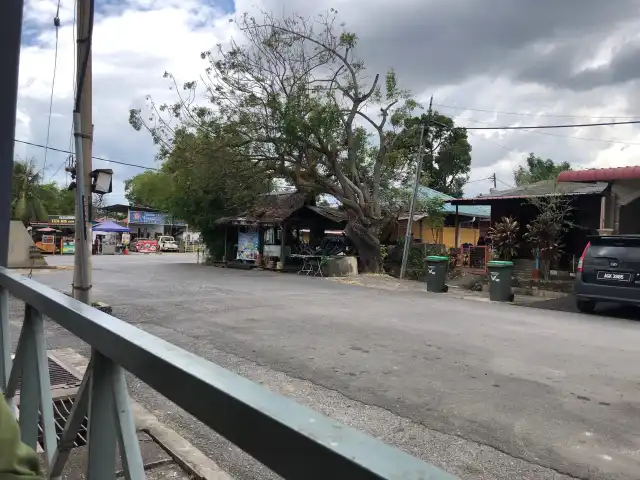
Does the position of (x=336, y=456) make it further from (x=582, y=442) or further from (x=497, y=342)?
(x=497, y=342)

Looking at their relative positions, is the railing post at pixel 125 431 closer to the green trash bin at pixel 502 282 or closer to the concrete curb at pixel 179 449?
the concrete curb at pixel 179 449

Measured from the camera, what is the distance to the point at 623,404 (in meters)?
5.10

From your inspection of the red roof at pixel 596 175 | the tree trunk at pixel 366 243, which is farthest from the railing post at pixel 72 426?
the tree trunk at pixel 366 243

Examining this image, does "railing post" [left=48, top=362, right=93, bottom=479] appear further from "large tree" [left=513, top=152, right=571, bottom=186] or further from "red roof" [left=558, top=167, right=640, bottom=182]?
"large tree" [left=513, top=152, right=571, bottom=186]

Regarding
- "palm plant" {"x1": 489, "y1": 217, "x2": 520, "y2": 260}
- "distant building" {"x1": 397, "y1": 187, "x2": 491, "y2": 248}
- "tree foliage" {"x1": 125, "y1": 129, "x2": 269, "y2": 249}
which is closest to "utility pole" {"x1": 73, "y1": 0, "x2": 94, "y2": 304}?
"tree foliage" {"x1": 125, "y1": 129, "x2": 269, "y2": 249}

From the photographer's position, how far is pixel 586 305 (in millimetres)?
11797

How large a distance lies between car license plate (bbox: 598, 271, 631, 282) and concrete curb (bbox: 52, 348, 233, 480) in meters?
9.68

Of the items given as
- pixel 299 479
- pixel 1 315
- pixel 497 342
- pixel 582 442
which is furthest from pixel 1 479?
pixel 497 342

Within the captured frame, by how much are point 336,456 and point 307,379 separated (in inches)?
192

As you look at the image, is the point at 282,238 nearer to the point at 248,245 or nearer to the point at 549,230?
the point at 248,245

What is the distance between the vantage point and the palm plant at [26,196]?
1126 inches

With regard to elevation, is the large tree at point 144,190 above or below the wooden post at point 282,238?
above

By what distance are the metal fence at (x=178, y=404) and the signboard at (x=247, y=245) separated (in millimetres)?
23101

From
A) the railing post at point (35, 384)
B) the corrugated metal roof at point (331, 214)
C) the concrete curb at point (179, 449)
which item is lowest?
the concrete curb at point (179, 449)
